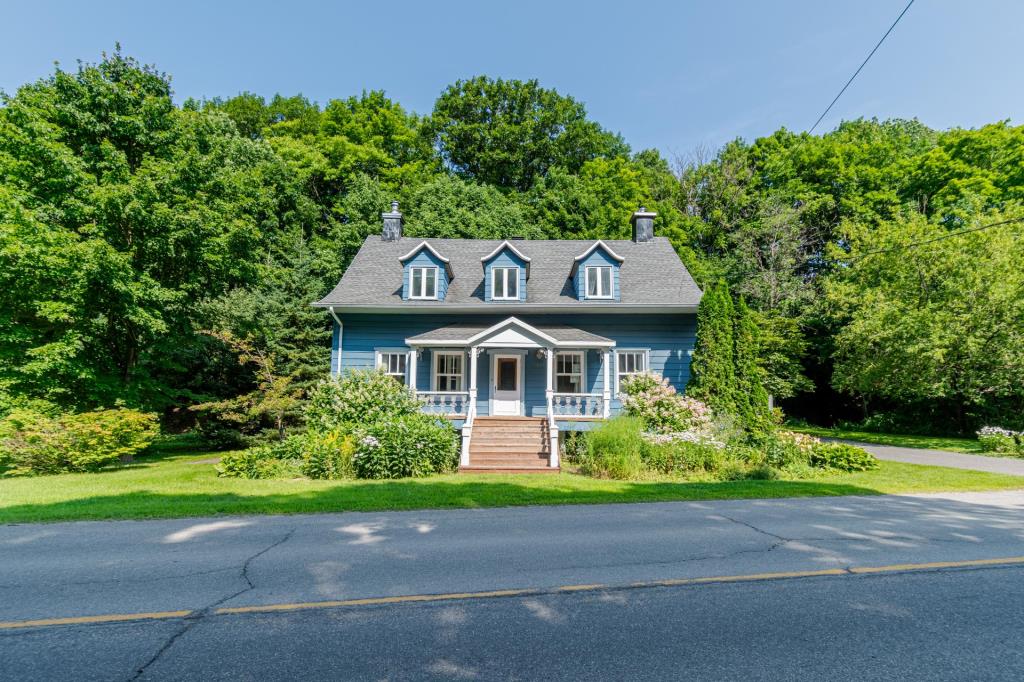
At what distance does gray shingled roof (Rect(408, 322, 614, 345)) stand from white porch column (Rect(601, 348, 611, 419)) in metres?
0.59

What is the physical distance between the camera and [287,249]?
29.4 meters

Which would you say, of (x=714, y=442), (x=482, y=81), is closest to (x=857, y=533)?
(x=714, y=442)

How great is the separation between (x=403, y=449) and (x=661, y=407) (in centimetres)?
816

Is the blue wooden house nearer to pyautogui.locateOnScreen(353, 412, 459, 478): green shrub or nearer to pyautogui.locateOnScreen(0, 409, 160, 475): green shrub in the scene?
pyautogui.locateOnScreen(353, 412, 459, 478): green shrub

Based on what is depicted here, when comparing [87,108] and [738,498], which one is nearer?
[738,498]

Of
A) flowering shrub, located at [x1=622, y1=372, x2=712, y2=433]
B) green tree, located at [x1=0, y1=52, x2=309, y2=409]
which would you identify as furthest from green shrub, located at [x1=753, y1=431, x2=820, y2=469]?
green tree, located at [x1=0, y1=52, x2=309, y2=409]

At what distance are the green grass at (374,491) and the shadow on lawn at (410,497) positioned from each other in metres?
0.02

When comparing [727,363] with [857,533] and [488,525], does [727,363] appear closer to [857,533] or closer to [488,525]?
[857,533]

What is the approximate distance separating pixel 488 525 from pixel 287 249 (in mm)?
27099

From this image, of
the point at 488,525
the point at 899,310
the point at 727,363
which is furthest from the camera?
the point at 899,310

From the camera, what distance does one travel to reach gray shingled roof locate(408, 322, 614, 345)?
1716 cm

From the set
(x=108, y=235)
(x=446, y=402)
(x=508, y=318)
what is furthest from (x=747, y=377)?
(x=108, y=235)

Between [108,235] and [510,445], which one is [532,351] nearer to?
[510,445]

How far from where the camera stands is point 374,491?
9.77m
